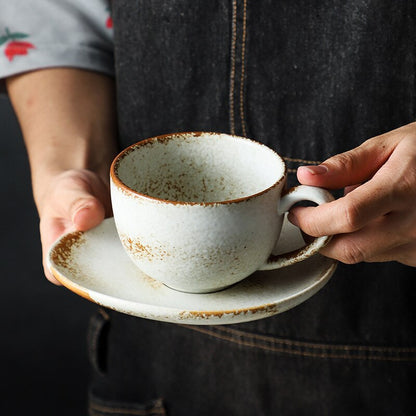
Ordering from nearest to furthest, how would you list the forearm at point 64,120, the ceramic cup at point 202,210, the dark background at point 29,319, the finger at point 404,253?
the ceramic cup at point 202,210, the finger at point 404,253, the forearm at point 64,120, the dark background at point 29,319

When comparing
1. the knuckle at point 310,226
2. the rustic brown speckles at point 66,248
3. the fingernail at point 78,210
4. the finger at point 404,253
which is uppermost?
the knuckle at point 310,226

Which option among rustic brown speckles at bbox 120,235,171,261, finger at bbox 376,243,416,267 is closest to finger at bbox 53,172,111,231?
rustic brown speckles at bbox 120,235,171,261

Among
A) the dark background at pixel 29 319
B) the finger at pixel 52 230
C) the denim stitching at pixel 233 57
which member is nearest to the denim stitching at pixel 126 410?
the finger at pixel 52 230

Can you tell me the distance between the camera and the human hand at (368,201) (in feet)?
1.93

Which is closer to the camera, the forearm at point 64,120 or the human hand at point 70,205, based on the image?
the human hand at point 70,205

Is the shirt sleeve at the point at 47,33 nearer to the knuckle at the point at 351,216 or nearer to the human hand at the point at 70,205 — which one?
the human hand at the point at 70,205

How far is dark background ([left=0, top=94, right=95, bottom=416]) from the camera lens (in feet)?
5.39

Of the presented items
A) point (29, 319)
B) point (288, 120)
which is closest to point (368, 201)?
point (288, 120)

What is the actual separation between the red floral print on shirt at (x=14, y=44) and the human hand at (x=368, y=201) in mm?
573

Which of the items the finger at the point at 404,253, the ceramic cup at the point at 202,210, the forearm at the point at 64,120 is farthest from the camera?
the forearm at the point at 64,120

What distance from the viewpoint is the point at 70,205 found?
2.46 feet

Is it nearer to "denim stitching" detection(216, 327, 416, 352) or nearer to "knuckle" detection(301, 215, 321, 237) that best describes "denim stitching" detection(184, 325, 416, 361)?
"denim stitching" detection(216, 327, 416, 352)

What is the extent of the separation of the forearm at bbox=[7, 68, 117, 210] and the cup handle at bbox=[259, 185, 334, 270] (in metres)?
0.37

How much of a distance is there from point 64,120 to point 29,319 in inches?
39.6
